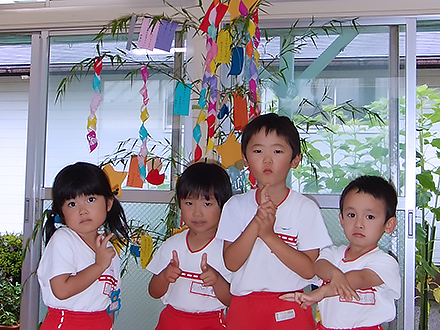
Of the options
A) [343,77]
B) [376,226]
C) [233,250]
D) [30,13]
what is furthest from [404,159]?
[30,13]

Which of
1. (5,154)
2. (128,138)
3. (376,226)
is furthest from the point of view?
(5,154)

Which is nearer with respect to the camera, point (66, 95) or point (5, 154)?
point (66, 95)

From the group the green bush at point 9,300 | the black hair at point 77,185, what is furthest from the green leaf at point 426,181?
the green bush at point 9,300

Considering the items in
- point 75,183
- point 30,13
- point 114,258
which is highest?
point 30,13

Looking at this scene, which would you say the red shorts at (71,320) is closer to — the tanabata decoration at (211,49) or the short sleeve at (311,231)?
the short sleeve at (311,231)

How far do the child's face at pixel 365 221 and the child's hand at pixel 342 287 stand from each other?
14 cm

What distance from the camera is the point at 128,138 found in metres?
2.89

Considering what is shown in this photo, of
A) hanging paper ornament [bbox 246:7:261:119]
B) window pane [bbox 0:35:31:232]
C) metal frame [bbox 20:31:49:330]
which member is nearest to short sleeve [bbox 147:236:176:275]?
hanging paper ornament [bbox 246:7:261:119]

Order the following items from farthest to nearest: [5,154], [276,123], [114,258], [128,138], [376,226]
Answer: [5,154] → [128,138] → [114,258] → [276,123] → [376,226]

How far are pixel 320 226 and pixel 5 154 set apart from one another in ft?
16.2

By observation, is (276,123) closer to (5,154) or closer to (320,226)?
(320,226)

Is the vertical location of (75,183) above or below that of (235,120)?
below

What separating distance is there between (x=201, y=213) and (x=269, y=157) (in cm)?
32

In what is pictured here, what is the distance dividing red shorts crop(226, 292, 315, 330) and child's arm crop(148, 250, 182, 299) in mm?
242
